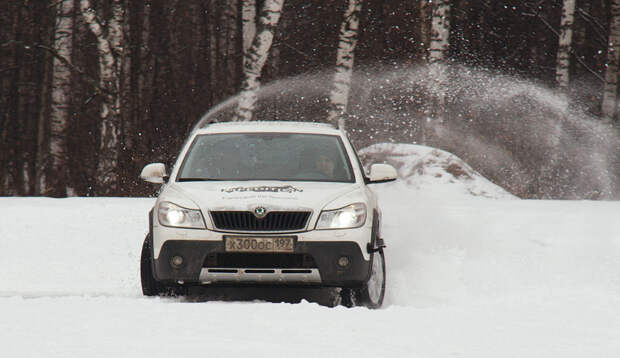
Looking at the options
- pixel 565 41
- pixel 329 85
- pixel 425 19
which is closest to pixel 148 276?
pixel 565 41

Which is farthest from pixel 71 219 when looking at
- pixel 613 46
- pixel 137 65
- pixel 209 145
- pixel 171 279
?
pixel 137 65

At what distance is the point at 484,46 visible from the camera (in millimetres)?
34000

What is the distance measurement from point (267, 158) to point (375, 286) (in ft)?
4.81

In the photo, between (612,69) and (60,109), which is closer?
(60,109)

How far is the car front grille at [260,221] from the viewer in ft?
24.5

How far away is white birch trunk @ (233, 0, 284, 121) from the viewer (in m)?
17.3

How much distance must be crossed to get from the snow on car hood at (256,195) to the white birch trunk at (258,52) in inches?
377

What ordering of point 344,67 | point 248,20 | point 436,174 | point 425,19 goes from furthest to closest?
1. point 425,19
2. point 248,20
3. point 344,67
4. point 436,174

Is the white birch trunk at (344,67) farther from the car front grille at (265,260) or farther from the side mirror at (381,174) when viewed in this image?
the car front grille at (265,260)

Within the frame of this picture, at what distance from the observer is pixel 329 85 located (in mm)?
31641

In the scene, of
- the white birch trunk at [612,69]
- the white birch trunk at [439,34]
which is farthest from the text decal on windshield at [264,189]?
the white birch trunk at [612,69]

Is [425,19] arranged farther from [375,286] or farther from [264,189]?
[264,189]

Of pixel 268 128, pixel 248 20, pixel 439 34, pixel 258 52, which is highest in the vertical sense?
pixel 268 128

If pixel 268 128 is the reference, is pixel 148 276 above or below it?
below
